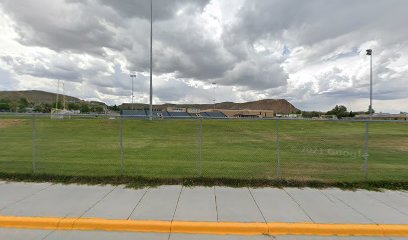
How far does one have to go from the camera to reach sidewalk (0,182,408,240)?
444 centimetres

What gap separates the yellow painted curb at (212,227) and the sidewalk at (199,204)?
0.40ft

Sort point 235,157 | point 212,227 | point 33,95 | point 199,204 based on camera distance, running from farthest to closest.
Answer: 1. point 33,95
2. point 235,157
3. point 199,204
4. point 212,227

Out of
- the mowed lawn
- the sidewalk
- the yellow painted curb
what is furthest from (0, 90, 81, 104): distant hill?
the yellow painted curb

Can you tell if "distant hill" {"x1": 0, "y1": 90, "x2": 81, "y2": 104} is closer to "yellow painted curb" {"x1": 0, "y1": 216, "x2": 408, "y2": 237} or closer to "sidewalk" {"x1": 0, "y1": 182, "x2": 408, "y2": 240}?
"sidewalk" {"x1": 0, "y1": 182, "x2": 408, "y2": 240}

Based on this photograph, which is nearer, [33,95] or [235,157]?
Result: [235,157]

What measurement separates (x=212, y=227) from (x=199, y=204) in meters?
0.85

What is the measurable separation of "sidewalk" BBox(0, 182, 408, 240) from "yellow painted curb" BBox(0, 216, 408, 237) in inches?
Answer: 4.7

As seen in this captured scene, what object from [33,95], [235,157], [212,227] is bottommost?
[212,227]

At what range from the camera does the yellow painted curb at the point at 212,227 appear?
4.17 metres

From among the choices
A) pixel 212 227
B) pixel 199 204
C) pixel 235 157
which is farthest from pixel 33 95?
pixel 212 227

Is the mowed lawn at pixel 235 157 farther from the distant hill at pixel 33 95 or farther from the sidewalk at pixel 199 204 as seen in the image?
the distant hill at pixel 33 95

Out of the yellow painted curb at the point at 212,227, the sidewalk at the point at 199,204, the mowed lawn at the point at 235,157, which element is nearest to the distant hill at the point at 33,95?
the mowed lawn at the point at 235,157

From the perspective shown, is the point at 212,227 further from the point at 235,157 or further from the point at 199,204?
the point at 235,157

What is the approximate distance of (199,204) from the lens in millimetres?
5004
